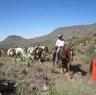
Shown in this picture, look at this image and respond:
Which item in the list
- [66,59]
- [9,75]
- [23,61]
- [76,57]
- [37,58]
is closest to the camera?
[9,75]

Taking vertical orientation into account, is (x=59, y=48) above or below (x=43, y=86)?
above

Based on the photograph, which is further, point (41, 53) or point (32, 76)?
point (41, 53)

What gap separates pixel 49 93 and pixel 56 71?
375 inches

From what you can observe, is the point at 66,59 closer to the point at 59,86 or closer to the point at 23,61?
the point at 23,61

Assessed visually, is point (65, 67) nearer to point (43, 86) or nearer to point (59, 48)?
point (59, 48)

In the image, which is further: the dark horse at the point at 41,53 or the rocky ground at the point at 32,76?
the dark horse at the point at 41,53

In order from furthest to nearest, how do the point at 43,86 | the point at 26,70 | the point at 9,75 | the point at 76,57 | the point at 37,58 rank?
the point at 76,57, the point at 37,58, the point at 26,70, the point at 9,75, the point at 43,86

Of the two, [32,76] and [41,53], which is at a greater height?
[41,53]

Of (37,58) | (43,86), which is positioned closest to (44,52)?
(37,58)

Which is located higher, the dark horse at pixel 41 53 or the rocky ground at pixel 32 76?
the dark horse at pixel 41 53

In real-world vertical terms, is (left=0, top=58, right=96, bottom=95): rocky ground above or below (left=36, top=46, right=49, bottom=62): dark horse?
below

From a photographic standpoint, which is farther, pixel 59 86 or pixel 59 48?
pixel 59 48

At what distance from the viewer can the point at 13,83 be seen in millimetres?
11984

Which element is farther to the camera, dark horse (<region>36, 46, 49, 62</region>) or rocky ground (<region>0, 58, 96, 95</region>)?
dark horse (<region>36, 46, 49, 62</region>)
